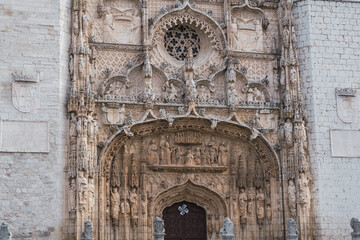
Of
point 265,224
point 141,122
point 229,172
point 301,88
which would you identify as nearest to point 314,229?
point 265,224

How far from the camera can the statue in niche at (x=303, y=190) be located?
15.9 metres

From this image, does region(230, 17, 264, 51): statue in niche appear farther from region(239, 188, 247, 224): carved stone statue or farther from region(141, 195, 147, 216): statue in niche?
region(141, 195, 147, 216): statue in niche

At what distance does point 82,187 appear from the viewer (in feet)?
48.8

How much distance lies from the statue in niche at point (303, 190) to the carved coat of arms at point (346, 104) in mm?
1887

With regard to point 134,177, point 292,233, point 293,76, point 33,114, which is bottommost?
point 292,233

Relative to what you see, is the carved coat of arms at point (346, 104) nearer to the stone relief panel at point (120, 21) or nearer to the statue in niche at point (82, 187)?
the stone relief panel at point (120, 21)

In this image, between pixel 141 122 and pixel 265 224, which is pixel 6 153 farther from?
pixel 265 224

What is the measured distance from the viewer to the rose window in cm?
1709

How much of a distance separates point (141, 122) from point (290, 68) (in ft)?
13.3

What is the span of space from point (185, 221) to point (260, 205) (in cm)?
192

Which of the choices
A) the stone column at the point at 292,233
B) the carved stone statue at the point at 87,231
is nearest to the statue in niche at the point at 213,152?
the stone column at the point at 292,233

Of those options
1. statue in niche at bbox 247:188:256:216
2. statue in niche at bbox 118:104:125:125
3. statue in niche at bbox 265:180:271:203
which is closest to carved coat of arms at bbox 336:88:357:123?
statue in niche at bbox 265:180:271:203

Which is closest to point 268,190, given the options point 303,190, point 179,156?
point 303,190

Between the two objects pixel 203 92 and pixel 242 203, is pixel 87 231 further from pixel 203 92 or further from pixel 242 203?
pixel 203 92
